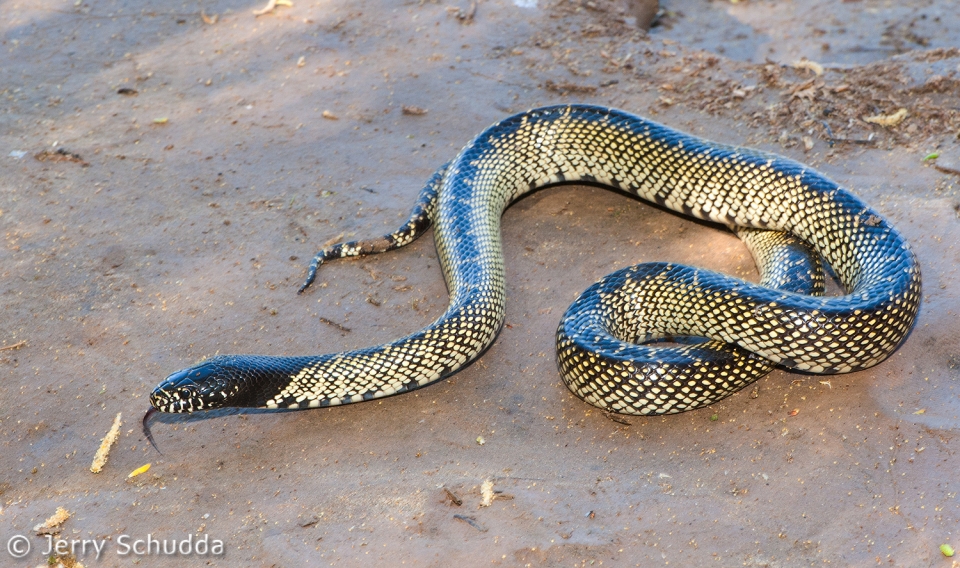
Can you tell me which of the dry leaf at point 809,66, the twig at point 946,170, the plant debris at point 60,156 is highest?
the dry leaf at point 809,66

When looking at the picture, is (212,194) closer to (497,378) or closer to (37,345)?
(37,345)

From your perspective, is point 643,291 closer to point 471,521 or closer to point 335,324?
point 471,521

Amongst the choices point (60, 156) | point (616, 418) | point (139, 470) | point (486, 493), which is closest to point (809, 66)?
point (616, 418)

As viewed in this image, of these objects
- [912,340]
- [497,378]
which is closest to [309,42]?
[497,378]

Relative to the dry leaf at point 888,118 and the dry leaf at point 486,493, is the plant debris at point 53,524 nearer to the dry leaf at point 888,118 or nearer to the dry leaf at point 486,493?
the dry leaf at point 486,493

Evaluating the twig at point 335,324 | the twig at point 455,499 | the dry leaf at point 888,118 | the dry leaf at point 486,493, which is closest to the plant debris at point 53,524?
the twig at point 335,324

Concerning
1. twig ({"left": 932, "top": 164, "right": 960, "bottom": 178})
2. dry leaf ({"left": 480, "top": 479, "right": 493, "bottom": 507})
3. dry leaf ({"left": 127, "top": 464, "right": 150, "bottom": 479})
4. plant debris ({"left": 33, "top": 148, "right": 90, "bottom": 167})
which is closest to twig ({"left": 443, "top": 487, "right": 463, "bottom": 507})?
dry leaf ({"left": 480, "top": 479, "right": 493, "bottom": 507})

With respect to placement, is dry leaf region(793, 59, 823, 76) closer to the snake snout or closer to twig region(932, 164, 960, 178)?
twig region(932, 164, 960, 178)
